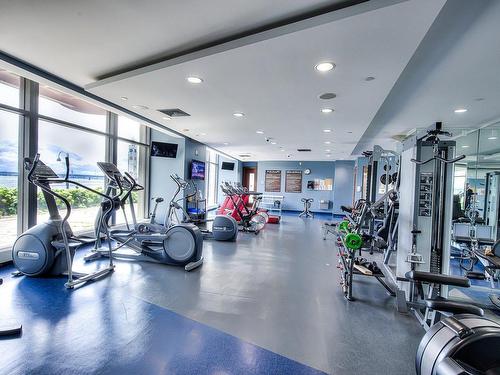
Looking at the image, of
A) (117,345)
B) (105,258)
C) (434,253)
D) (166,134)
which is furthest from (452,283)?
(166,134)

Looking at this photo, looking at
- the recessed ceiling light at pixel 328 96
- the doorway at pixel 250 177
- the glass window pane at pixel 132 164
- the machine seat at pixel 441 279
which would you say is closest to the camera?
the machine seat at pixel 441 279

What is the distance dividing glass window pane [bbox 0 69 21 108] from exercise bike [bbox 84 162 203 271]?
164 cm

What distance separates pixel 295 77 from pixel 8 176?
456cm

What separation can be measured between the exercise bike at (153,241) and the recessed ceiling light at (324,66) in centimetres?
295

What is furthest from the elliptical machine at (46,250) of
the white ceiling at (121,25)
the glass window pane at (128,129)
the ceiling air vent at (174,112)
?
the glass window pane at (128,129)

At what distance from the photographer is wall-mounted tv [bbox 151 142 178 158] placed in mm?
6781

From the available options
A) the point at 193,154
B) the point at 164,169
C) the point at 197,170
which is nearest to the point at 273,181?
the point at 197,170

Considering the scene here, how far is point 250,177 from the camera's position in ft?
46.7

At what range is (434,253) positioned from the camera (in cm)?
285

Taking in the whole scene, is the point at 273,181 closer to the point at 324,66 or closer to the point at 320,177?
the point at 320,177

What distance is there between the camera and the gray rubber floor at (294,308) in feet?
6.62

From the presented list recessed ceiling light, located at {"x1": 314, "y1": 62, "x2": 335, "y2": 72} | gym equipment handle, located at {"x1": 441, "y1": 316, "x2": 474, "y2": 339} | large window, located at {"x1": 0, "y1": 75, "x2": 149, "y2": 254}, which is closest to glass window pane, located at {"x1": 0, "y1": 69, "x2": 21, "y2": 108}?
large window, located at {"x1": 0, "y1": 75, "x2": 149, "y2": 254}

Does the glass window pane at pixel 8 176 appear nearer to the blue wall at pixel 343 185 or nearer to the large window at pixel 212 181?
the large window at pixel 212 181

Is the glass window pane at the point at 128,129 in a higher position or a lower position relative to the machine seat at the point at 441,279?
higher
